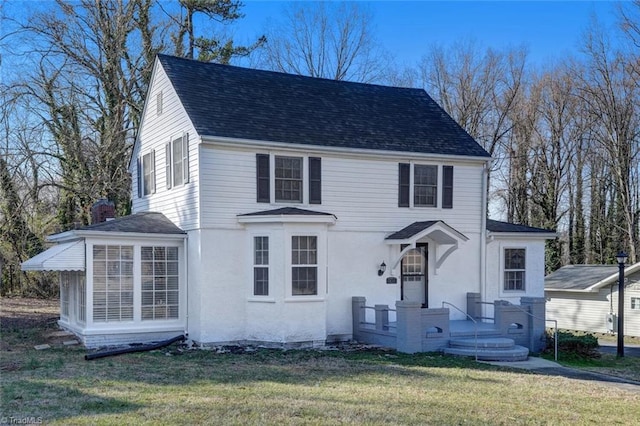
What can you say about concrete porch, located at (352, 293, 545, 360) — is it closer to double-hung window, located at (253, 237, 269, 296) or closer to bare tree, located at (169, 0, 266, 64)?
double-hung window, located at (253, 237, 269, 296)

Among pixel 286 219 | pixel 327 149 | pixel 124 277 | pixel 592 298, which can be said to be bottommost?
pixel 592 298

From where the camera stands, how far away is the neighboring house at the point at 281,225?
1530 cm

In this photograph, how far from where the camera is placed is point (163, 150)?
17.8m

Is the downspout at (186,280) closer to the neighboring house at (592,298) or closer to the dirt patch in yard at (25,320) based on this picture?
the dirt patch in yard at (25,320)

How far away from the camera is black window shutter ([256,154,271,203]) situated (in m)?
16.0

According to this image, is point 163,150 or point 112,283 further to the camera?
point 163,150

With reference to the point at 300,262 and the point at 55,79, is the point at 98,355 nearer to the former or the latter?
the point at 300,262

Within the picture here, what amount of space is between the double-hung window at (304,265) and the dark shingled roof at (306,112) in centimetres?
267

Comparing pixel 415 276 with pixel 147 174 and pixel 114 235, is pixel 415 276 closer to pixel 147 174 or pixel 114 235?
pixel 114 235

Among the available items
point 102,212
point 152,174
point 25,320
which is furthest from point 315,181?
point 25,320

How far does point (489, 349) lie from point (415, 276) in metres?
3.45

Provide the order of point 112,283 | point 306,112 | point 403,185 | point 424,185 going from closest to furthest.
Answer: point 112,283 < point 403,185 < point 306,112 < point 424,185

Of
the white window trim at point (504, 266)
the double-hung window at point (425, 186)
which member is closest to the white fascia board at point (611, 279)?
the white window trim at point (504, 266)

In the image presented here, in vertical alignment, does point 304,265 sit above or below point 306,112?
below
